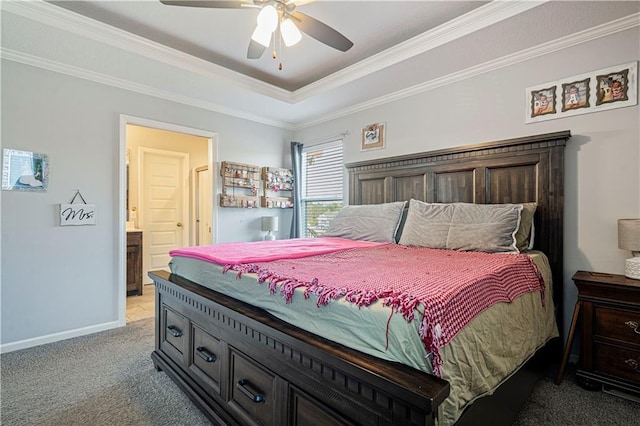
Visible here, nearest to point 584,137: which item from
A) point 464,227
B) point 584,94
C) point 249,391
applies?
point 584,94

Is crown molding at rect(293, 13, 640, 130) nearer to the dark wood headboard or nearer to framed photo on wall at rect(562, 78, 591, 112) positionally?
framed photo on wall at rect(562, 78, 591, 112)

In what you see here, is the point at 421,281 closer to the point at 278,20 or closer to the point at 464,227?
the point at 464,227

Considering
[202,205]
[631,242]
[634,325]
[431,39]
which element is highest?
[431,39]

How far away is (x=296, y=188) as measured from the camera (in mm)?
4684

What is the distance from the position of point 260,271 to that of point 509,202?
2.22 m

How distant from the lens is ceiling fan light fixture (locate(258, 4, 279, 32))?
190 cm

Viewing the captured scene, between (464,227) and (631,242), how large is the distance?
96 cm

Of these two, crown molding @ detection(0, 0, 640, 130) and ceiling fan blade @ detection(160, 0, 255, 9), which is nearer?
ceiling fan blade @ detection(160, 0, 255, 9)

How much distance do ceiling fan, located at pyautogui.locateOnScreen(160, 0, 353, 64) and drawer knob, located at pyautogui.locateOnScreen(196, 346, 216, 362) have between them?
1.99m

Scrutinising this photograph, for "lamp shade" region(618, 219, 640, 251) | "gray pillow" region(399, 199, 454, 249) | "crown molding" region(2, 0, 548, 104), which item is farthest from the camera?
"gray pillow" region(399, 199, 454, 249)

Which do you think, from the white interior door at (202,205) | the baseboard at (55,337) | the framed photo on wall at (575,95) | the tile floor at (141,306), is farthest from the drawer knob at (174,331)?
the framed photo on wall at (575,95)

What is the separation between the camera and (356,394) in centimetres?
102

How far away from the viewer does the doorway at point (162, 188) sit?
489 cm

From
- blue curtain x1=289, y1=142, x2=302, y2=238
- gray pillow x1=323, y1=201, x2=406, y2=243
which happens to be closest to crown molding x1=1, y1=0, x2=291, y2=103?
blue curtain x1=289, y1=142, x2=302, y2=238
